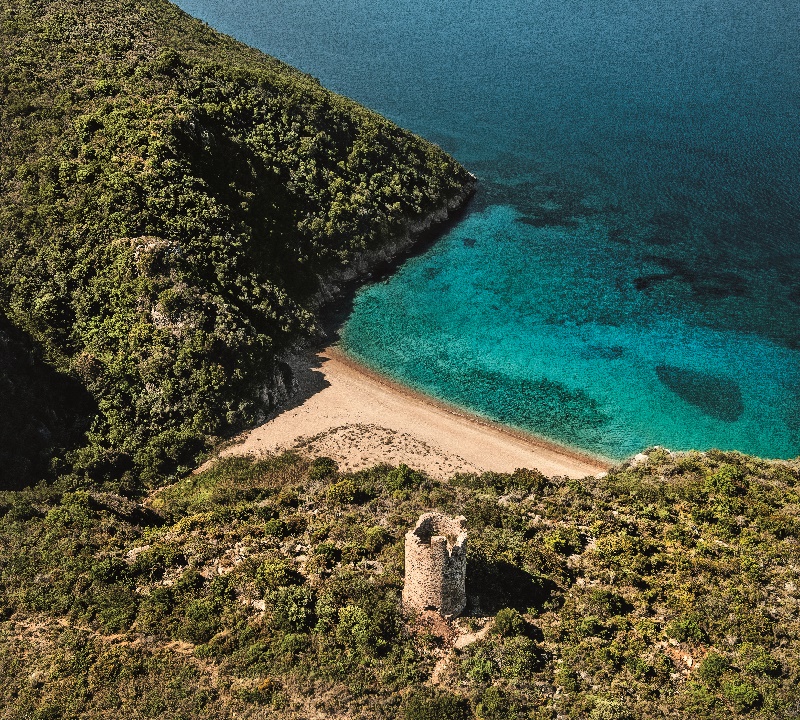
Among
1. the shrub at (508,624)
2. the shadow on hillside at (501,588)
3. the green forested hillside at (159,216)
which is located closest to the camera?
the shrub at (508,624)

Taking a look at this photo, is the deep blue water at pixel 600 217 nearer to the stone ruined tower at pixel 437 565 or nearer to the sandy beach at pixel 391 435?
the sandy beach at pixel 391 435

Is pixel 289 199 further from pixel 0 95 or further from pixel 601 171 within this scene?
pixel 601 171

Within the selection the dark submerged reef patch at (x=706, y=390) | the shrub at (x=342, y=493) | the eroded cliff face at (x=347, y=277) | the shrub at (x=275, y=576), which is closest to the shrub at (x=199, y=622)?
the shrub at (x=275, y=576)

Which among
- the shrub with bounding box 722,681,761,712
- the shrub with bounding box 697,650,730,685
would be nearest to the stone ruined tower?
the shrub with bounding box 697,650,730,685

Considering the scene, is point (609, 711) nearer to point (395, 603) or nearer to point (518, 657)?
point (518, 657)

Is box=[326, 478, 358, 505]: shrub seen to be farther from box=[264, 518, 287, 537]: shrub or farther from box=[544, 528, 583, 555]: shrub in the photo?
box=[544, 528, 583, 555]: shrub

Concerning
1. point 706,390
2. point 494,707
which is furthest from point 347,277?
point 494,707
